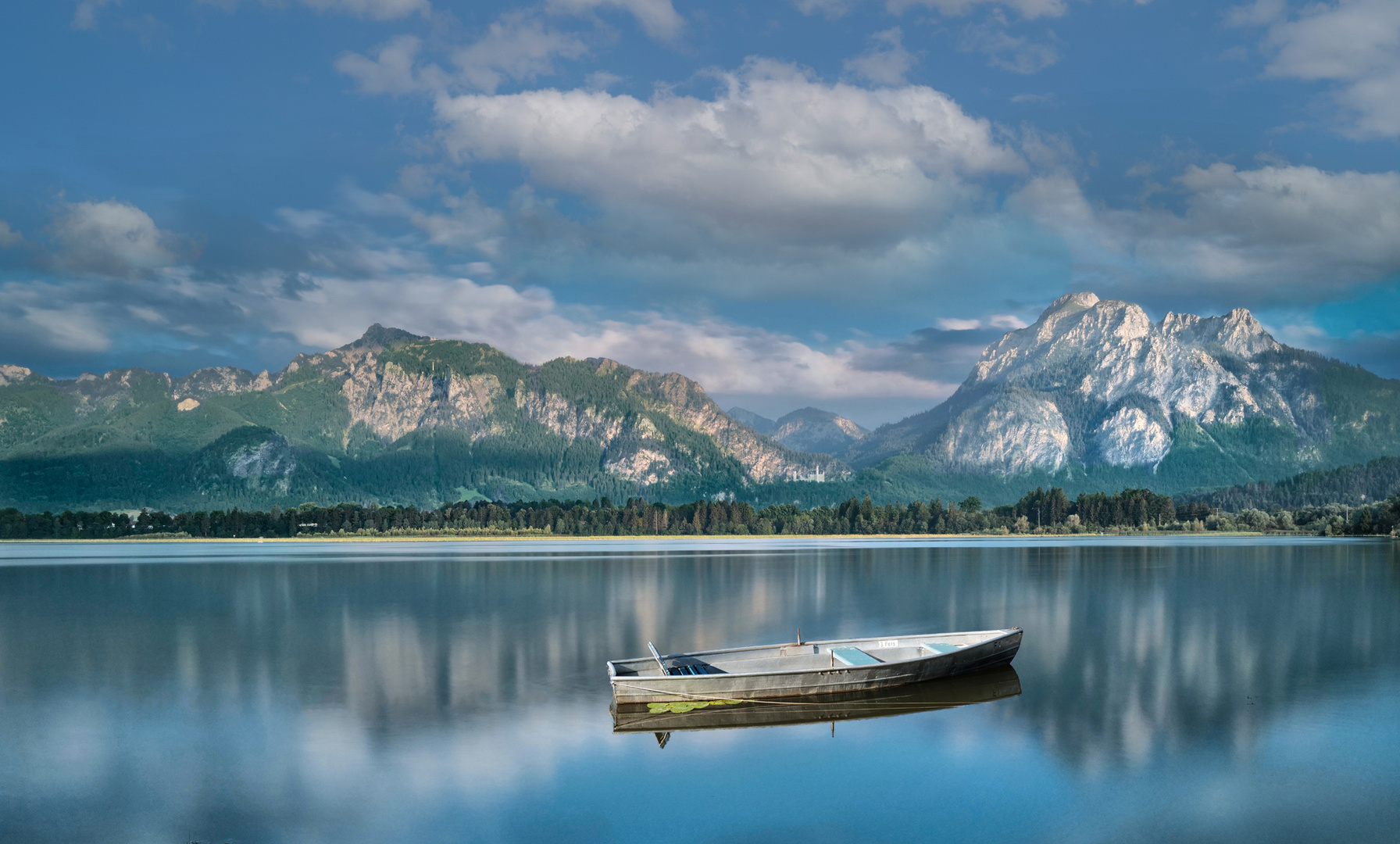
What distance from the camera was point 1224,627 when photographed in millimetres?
55156

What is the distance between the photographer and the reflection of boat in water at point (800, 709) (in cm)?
3191

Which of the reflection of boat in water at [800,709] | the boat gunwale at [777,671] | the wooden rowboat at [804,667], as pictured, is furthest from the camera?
the wooden rowboat at [804,667]

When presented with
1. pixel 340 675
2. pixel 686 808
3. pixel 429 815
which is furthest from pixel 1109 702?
pixel 340 675

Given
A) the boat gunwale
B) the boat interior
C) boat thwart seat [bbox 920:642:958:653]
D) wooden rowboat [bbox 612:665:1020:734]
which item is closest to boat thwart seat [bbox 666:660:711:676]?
the boat interior

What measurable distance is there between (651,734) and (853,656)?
1239 centimetres

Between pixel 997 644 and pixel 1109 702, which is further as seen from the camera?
pixel 997 644

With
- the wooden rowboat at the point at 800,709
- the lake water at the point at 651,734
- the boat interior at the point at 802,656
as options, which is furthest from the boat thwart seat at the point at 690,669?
the lake water at the point at 651,734

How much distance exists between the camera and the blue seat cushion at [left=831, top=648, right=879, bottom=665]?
38.8 metres

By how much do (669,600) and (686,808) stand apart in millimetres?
49460

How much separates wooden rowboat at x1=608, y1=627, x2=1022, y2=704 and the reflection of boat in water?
1.11 ft

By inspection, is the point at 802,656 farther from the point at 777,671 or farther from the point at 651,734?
the point at 651,734

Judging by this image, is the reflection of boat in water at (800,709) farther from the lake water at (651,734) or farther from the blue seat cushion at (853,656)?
the blue seat cushion at (853,656)

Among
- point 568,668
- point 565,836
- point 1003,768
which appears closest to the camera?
point 565,836

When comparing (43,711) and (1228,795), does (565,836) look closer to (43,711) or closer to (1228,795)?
(1228,795)
